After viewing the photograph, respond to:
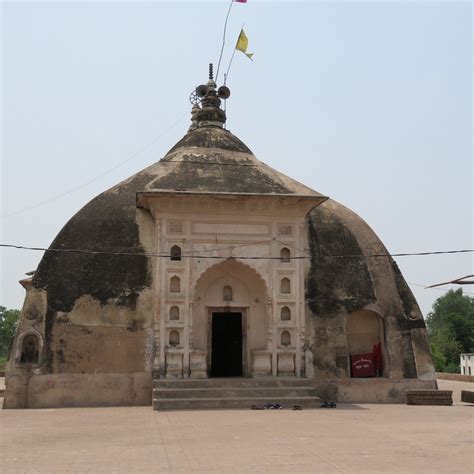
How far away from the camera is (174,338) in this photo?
1889 centimetres

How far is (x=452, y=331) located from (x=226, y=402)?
58.4 metres

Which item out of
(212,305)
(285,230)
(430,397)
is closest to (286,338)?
(212,305)

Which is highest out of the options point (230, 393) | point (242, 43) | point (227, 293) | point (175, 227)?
point (242, 43)

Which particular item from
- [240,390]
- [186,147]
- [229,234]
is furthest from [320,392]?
[186,147]

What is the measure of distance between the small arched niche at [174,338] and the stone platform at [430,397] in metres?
6.84

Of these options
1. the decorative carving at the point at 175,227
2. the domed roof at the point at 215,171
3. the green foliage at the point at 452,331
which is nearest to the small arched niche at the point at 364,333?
the domed roof at the point at 215,171

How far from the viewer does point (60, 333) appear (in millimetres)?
18359

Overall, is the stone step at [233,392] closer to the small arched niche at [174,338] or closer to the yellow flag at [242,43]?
the small arched niche at [174,338]

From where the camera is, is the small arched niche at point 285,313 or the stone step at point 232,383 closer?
the stone step at point 232,383

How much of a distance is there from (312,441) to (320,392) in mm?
8428

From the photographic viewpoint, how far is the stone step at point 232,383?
17672 millimetres

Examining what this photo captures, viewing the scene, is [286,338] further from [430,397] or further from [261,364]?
[430,397]

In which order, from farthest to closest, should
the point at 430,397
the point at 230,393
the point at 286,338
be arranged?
the point at 286,338 → the point at 430,397 → the point at 230,393

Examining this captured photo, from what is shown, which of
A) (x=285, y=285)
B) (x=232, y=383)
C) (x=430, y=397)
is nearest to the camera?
(x=232, y=383)
